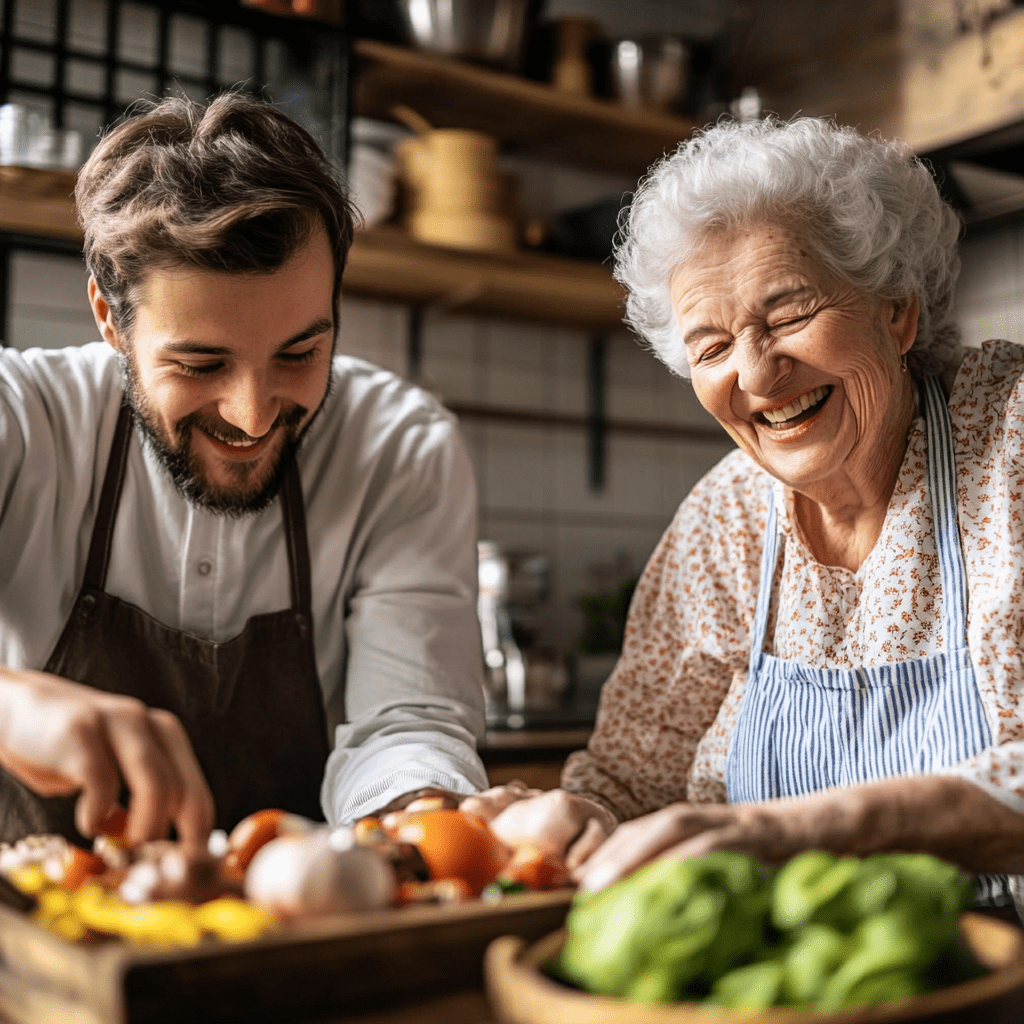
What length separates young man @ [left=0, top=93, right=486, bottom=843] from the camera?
3.98ft

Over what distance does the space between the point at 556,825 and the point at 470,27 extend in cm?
239

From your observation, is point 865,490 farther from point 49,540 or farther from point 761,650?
point 49,540

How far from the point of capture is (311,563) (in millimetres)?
1447

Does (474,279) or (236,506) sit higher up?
(474,279)

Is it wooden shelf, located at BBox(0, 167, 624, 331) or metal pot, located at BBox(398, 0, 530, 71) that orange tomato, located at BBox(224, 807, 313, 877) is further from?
metal pot, located at BBox(398, 0, 530, 71)

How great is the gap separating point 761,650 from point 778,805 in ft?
1.94

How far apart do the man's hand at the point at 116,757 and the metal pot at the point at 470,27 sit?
2348mm

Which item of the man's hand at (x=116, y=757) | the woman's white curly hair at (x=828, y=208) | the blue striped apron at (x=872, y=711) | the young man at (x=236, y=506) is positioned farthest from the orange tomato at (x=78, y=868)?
the woman's white curly hair at (x=828, y=208)

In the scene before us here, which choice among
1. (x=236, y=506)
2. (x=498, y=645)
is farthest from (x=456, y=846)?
(x=498, y=645)

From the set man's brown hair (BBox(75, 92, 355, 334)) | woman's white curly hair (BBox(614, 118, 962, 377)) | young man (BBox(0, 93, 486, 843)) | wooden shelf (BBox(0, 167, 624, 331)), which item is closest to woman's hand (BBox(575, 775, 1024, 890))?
young man (BBox(0, 93, 486, 843))

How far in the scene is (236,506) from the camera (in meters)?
1.38

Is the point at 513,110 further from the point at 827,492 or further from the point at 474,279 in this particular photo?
the point at 827,492

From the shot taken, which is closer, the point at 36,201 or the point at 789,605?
the point at 789,605

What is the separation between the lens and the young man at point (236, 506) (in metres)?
1.21
